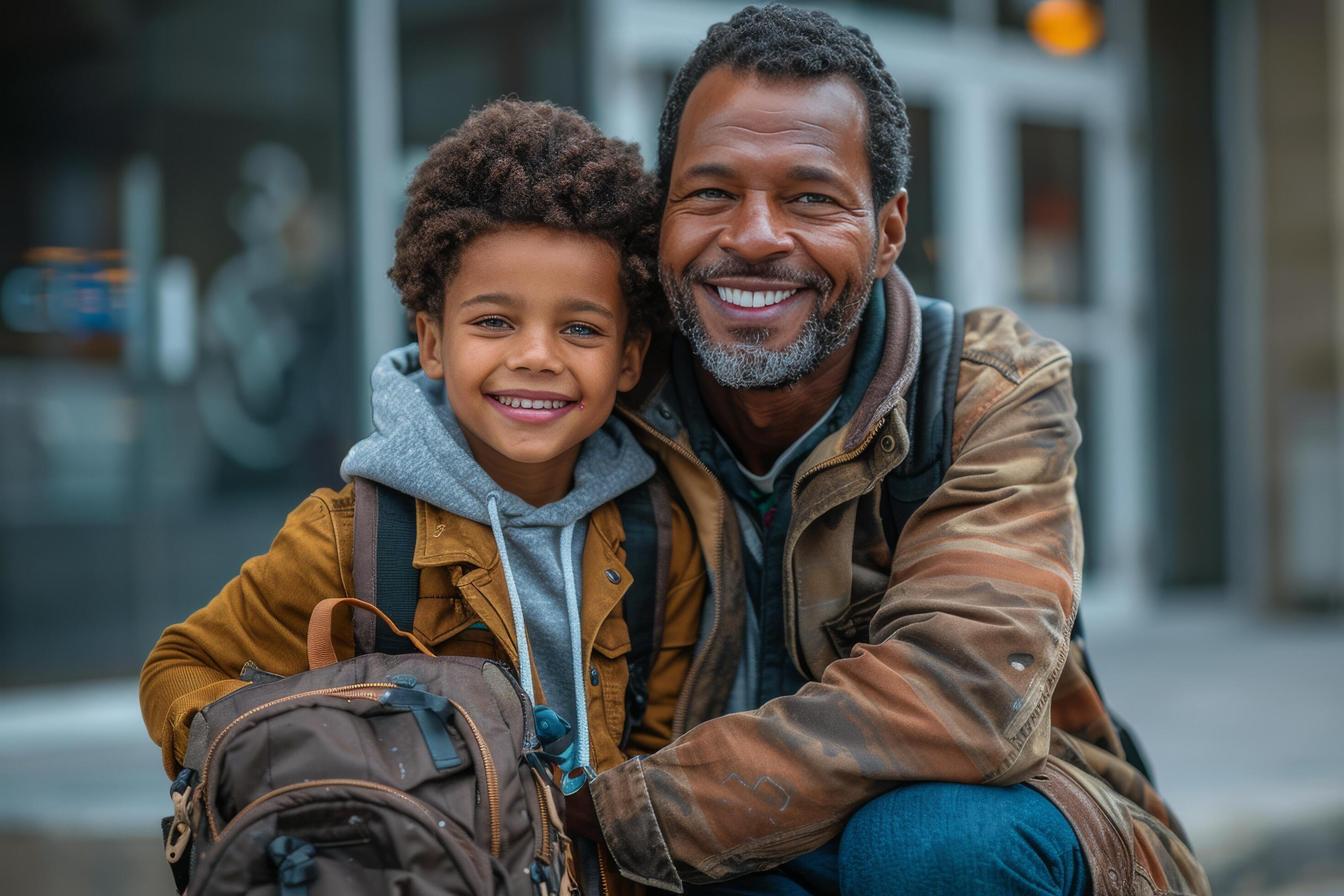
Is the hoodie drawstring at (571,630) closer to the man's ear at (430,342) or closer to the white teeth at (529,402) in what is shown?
the white teeth at (529,402)

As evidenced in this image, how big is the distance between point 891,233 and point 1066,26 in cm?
A: 487

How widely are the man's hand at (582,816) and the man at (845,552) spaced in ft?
0.07

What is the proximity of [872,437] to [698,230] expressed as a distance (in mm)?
465

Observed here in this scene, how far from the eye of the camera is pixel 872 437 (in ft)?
6.40

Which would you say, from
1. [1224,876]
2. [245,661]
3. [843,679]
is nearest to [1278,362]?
[1224,876]

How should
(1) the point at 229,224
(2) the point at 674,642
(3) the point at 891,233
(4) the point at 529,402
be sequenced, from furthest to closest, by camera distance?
(1) the point at 229,224, (3) the point at 891,233, (2) the point at 674,642, (4) the point at 529,402

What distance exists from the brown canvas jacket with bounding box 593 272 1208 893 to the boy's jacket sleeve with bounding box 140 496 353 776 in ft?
1.80

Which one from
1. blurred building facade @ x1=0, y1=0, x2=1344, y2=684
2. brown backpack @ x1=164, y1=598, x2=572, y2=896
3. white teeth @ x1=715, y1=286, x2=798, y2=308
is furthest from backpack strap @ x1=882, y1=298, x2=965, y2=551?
blurred building facade @ x1=0, y1=0, x2=1344, y2=684

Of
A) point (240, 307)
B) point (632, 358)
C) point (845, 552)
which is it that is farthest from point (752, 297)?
point (240, 307)

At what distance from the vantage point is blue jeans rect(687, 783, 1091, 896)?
5.36ft

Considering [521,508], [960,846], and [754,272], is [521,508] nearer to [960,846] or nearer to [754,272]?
[754,272]

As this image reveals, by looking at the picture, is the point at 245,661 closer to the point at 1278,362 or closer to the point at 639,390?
the point at 639,390

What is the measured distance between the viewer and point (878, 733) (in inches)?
66.7

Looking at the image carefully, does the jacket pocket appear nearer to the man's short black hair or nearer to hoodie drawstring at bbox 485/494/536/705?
hoodie drawstring at bbox 485/494/536/705
